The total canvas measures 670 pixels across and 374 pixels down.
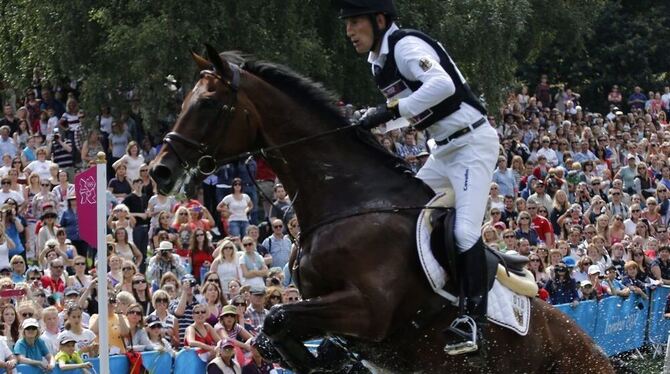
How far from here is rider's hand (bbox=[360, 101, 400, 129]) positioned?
28.3ft

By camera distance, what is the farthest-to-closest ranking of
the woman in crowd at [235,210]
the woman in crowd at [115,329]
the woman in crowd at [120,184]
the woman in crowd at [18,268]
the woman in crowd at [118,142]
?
the woman in crowd at [118,142] → the woman in crowd at [235,210] → the woman in crowd at [120,184] → the woman in crowd at [18,268] → the woman in crowd at [115,329]

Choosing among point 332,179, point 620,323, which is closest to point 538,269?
point 620,323

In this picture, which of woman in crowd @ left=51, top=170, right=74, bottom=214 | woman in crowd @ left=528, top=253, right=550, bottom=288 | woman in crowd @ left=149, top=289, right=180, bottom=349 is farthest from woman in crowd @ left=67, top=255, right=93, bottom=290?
woman in crowd @ left=528, top=253, right=550, bottom=288

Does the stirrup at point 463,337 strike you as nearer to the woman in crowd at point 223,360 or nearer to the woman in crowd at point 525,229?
the woman in crowd at point 223,360

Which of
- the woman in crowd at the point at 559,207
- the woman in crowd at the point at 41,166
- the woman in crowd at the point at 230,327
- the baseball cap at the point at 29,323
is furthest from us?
the woman in crowd at the point at 559,207

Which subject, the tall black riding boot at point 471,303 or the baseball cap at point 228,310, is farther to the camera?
the baseball cap at point 228,310

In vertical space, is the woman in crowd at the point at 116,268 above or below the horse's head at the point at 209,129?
below

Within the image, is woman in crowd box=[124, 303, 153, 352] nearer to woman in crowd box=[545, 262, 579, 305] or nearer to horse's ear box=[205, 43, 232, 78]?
horse's ear box=[205, 43, 232, 78]

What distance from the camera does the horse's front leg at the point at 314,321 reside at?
8.47m

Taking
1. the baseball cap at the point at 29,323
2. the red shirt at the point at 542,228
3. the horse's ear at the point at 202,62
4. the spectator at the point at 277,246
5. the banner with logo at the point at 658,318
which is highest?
the horse's ear at the point at 202,62

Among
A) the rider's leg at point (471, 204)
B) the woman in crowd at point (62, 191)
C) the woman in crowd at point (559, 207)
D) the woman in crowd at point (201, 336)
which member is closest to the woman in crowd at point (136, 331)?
the woman in crowd at point (201, 336)

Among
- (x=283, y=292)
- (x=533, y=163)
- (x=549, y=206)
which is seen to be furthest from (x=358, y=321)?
(x=533, y=163)

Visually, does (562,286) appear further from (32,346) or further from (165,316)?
(32,346)

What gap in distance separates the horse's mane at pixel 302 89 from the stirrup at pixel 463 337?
1096 mm
